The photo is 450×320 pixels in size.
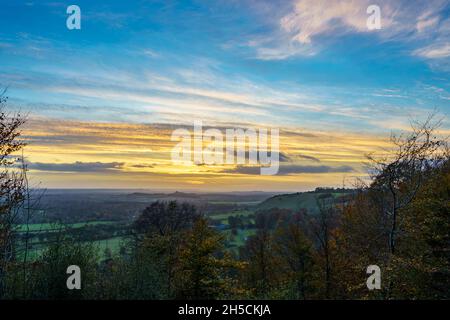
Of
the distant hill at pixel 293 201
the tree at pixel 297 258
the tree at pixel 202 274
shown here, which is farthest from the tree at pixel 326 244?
the distant hill at pixel 293 201

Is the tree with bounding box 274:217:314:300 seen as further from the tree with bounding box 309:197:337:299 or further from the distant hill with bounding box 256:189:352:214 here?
the distant hill with bounding box 256:189:352:214

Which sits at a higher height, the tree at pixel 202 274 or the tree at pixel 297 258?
the tree at pixel 202 274

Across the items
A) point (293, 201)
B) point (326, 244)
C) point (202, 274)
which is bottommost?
point (293, 201)

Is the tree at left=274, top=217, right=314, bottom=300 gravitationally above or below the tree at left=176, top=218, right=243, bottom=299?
below

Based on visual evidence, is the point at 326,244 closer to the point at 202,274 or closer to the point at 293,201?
the point at 202,274

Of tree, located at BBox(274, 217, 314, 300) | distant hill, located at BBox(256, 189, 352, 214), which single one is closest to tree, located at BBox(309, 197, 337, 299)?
tree, located at BBox(274, 217, 314, 300)

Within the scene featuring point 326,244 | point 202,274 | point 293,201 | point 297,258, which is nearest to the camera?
point 202,274

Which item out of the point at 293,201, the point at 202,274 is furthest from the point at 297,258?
the point at 293,201

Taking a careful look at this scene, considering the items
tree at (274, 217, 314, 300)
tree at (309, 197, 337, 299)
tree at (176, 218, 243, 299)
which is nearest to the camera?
tree at (176, 218, 243, 299)

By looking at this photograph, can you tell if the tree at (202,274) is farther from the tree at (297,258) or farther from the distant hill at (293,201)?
the distant hill at (293,201)

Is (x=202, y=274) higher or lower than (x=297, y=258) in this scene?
higher

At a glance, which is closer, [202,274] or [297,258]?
[202,274]
